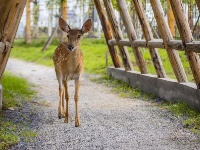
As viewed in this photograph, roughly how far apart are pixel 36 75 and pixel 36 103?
5785 mm

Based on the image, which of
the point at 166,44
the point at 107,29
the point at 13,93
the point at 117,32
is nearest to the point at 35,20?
the point at 107,29

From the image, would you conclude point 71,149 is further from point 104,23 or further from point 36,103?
point 104,23

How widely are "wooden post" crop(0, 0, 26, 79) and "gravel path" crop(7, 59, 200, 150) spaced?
1.19 meters

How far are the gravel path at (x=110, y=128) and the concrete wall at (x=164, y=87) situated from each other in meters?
0.43

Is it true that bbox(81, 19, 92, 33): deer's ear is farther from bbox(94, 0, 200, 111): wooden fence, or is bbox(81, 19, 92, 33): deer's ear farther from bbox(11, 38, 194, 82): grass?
bbox(11, 38, 194, 82): grass

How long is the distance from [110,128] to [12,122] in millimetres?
1370

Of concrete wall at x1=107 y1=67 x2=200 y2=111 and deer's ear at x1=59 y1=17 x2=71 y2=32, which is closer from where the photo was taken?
deer's ear at x1=59 y1=17 x2=71 y2=32

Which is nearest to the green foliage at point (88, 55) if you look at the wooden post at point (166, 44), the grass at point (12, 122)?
the grass at point (12, 122)

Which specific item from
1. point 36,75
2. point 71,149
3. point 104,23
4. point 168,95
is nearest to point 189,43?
point 168,95

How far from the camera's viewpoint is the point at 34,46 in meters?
26.9

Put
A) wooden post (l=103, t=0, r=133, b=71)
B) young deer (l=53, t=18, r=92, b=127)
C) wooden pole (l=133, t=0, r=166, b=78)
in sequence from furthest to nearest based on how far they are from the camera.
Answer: wooden post (l=103, t=0, r=133, b=71) → wooden pole (l=133, t=0, r=166, b=78) → young deer (l=53, t=18, r=92, b=127)

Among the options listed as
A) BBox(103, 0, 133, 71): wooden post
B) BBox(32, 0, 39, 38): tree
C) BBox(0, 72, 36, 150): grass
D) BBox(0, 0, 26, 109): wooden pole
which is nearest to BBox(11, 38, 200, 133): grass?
BBox(103, 0, 133, 71): wooden post

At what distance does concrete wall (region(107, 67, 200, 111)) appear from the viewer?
287 inches

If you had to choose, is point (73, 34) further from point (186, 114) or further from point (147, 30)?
point (147, 30)
